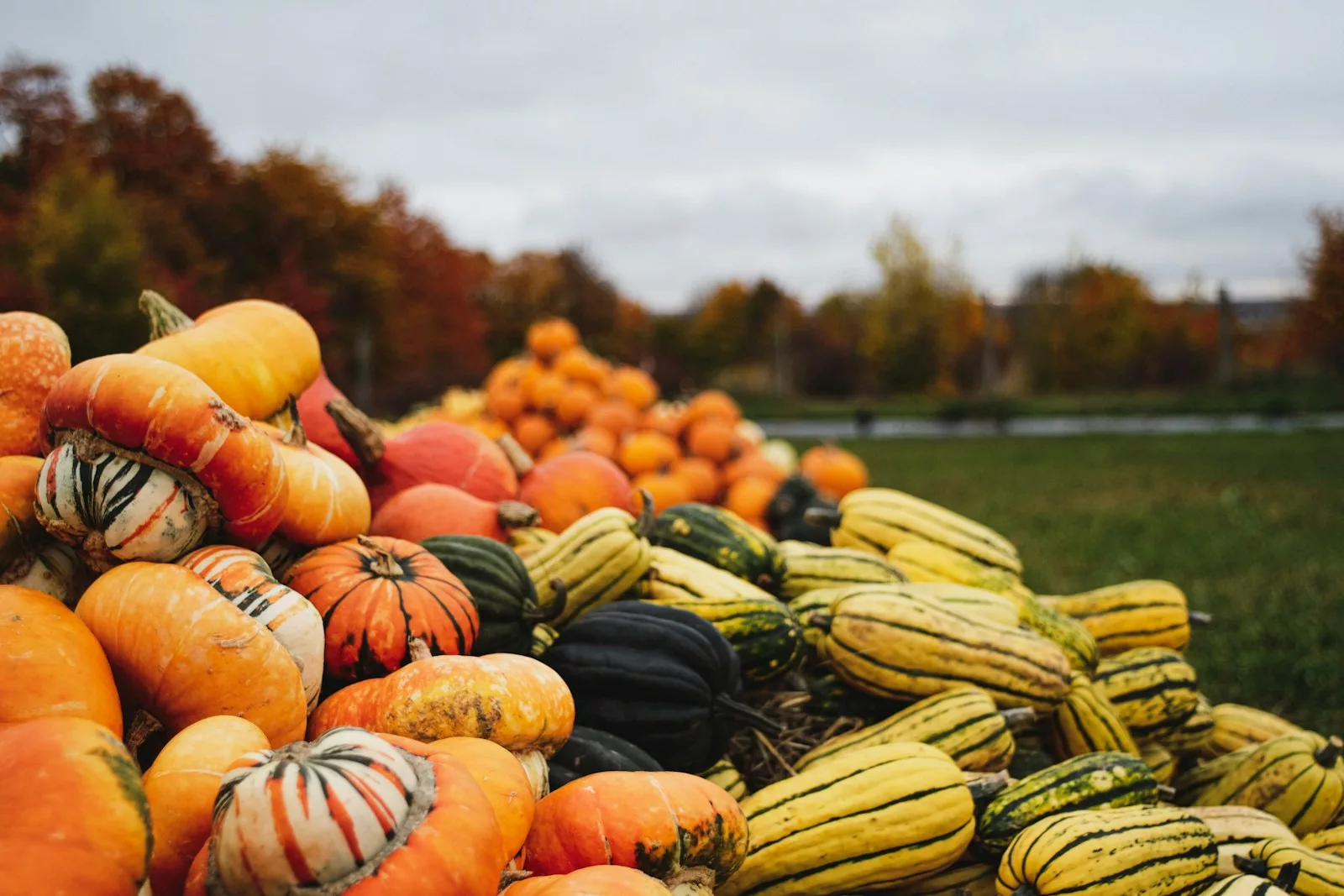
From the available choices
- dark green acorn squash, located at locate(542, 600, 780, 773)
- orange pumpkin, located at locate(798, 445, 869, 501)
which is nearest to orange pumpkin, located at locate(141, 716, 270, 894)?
dark green acorn squash, located at locate(542, 600, 780, 773)

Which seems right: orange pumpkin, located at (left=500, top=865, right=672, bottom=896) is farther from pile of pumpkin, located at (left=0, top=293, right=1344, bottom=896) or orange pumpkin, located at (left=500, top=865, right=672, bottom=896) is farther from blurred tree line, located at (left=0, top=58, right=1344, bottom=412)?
blurred tree line, located at (left=0, top=58, right=1344, bottom=412)

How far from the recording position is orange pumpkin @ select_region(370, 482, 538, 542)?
2828 millimetres

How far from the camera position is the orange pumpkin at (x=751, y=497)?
5.19 metres

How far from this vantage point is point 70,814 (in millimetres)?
1134

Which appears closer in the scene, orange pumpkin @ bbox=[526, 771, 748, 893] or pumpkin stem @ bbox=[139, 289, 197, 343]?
orange pumpkin @ bbox=[526, 771, 748, 893]

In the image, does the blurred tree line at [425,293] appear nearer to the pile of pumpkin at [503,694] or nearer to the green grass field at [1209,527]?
the green grass field at [1209,527]

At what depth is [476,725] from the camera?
169 cm

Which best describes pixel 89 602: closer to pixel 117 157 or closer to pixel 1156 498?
pixel 1156 498

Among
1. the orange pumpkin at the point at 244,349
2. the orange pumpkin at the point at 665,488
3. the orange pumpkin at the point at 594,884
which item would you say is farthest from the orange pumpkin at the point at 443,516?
the orange pumpkin at the point at 665,488

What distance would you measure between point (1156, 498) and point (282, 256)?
12852mm

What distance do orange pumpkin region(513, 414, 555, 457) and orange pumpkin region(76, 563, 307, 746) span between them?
Result: 14.6 feet

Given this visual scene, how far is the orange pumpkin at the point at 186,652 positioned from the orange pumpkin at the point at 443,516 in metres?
1.16

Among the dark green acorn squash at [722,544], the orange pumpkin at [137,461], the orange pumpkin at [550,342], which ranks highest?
the orange pumpkin at [550,342]

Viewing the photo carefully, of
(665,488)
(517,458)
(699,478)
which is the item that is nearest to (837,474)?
(699,478)
